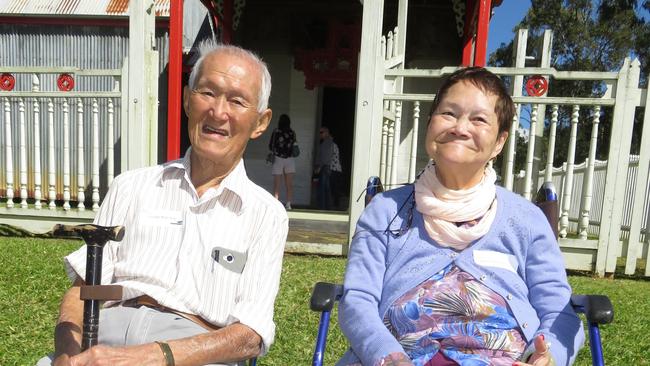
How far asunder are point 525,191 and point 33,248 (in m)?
4.71

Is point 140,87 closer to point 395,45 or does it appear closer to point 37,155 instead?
point 37,155

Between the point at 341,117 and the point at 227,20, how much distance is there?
3.13 meters

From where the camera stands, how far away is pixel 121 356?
1.48 m

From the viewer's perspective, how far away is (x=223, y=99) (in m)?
1.81

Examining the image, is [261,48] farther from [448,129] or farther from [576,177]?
[448,129]

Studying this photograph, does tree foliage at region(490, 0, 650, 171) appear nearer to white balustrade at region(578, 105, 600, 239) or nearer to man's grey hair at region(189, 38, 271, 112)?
white balustrade at region(578, 105, 600, 239)

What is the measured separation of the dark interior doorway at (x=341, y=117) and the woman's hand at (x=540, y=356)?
28.8 ft

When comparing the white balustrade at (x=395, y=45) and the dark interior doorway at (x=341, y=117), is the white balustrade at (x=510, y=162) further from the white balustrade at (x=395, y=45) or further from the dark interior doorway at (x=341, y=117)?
the dark interior doorway at (x=341, y=117)

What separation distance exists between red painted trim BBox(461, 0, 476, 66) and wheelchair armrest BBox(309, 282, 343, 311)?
722 centimetres

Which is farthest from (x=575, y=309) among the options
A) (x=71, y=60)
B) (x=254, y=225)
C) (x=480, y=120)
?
(x=71, y=60)

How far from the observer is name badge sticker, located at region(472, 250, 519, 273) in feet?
6.15

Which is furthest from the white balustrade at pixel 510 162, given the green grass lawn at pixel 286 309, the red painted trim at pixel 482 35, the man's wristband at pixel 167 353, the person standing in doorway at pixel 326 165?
the person standing in doorway at pixel 326 165

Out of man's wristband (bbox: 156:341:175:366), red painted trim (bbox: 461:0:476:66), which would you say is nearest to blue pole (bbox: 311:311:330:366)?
man's wristband (bbox: 156:341:175:366)

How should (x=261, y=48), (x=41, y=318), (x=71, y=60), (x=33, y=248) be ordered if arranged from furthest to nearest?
1. (x=261, y=48)
2. (x=71, y=60)
3. (x=33, y=248)
4. (x=41, y=318)
